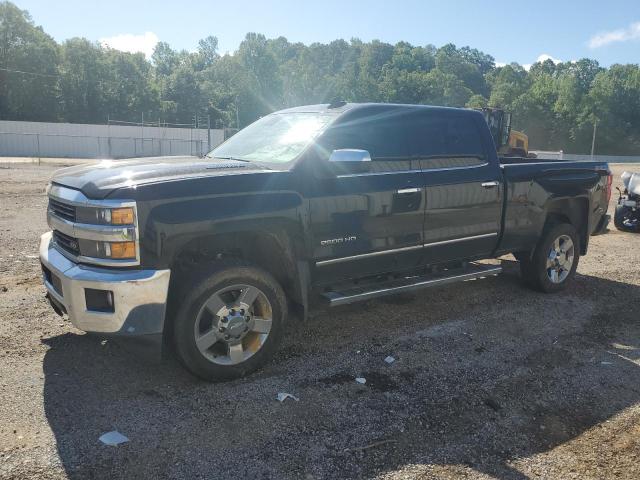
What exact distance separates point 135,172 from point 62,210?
0.65 metres

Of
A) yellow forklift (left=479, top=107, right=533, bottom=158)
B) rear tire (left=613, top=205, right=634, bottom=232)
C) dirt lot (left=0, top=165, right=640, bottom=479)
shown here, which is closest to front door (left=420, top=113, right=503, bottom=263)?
dirt lot (left=0, top=165, right=640, bottom=479)

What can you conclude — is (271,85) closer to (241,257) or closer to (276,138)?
(276,138)

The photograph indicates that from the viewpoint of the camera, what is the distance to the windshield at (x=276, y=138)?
4.49 m

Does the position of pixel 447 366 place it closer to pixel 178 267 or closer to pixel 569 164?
pixel 178 267

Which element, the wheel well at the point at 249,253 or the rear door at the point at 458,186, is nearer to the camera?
the wheel well at the point at 249,253

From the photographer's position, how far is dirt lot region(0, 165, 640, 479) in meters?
3.01

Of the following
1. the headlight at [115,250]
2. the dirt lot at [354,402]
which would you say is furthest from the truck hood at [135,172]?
the dirt lot at [354,402]

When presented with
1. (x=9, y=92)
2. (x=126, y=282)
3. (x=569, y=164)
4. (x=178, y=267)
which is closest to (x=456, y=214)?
(x=569, y=164)

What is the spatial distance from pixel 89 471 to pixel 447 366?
2.71 metres

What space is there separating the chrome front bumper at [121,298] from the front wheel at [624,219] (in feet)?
35.3

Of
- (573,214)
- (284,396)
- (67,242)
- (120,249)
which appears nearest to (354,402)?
(284,396)

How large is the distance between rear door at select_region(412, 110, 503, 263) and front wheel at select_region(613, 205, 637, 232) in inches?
287

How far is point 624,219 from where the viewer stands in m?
11.3

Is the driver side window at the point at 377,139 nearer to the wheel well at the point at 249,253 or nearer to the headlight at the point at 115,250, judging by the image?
the wheel well at the point at 249,253
